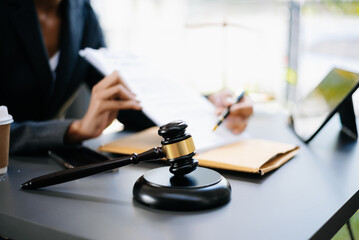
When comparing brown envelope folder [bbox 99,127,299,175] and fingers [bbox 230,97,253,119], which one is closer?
brown envelope folder [bbox 99,127,299,175]

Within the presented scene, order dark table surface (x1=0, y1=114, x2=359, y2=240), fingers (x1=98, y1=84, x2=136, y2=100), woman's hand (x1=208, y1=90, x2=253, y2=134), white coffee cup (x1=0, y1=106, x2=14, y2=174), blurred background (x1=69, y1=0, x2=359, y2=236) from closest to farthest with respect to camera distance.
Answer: dark table surface (x1=0, y1=114, x2=359, y2=240), white coffee cup (x1=0, y1=106, x2=14, y2=174), fingers (x1=98, y1=84, x2=136, y2=100), woman's hand (x1=208, y1=90, x2=253, y2=134), blurred background (x1=69, y1=0, x2=359, y2=236)

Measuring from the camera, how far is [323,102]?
99cm

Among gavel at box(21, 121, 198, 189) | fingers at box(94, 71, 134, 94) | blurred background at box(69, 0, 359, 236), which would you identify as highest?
fingers at box(94, 71, 134, 94)

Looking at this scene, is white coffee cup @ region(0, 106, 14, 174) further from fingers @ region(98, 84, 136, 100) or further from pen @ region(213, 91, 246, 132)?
pen @ region(213, 91, 246, 132)

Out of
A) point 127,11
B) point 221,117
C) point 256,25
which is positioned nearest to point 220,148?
point 221,117

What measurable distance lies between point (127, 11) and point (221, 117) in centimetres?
273

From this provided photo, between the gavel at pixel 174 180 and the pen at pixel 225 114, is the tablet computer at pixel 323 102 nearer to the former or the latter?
the pen at pixel 225 114

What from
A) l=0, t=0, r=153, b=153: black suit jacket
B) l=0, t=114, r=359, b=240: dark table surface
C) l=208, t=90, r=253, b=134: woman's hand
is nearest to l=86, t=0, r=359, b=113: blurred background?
l=208, t=90, r=253, b=134: woman's hand

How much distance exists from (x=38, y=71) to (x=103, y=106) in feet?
1.31

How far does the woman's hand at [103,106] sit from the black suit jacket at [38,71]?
4 centimetres

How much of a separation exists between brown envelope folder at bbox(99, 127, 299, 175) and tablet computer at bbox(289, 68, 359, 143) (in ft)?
0.42

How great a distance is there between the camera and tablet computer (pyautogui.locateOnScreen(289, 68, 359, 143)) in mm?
911

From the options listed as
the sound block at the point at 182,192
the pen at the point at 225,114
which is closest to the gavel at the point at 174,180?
the sound block at the point at 182,192

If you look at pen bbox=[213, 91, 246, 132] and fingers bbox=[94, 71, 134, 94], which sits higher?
fingers bbox=[94, 71, 134, 94]
